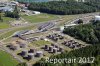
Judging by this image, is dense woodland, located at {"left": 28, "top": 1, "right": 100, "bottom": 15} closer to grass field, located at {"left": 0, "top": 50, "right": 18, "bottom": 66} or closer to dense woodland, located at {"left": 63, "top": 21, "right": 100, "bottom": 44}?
dense woodland, located at {"left": 63, "top": 21, "right": 100, "bottom": 44}

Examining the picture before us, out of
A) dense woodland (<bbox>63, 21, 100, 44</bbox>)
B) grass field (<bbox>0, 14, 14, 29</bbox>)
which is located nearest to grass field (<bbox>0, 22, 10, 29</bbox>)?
grass field (<bbox>0, 14, 14, 29</bbox>)

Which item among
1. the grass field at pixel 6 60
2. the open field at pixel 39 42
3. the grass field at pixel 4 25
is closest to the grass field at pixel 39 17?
the grass field at pixel 4 25

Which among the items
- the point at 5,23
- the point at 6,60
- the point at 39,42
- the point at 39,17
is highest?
the point at 39,17

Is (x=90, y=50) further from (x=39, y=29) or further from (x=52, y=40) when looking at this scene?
(x=39, y=29)

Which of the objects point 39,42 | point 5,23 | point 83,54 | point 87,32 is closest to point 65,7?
point 5,23

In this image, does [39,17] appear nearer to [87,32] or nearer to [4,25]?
[4,25]

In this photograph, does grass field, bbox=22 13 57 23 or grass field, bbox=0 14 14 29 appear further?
grass field, bbox=22 13 57 23
